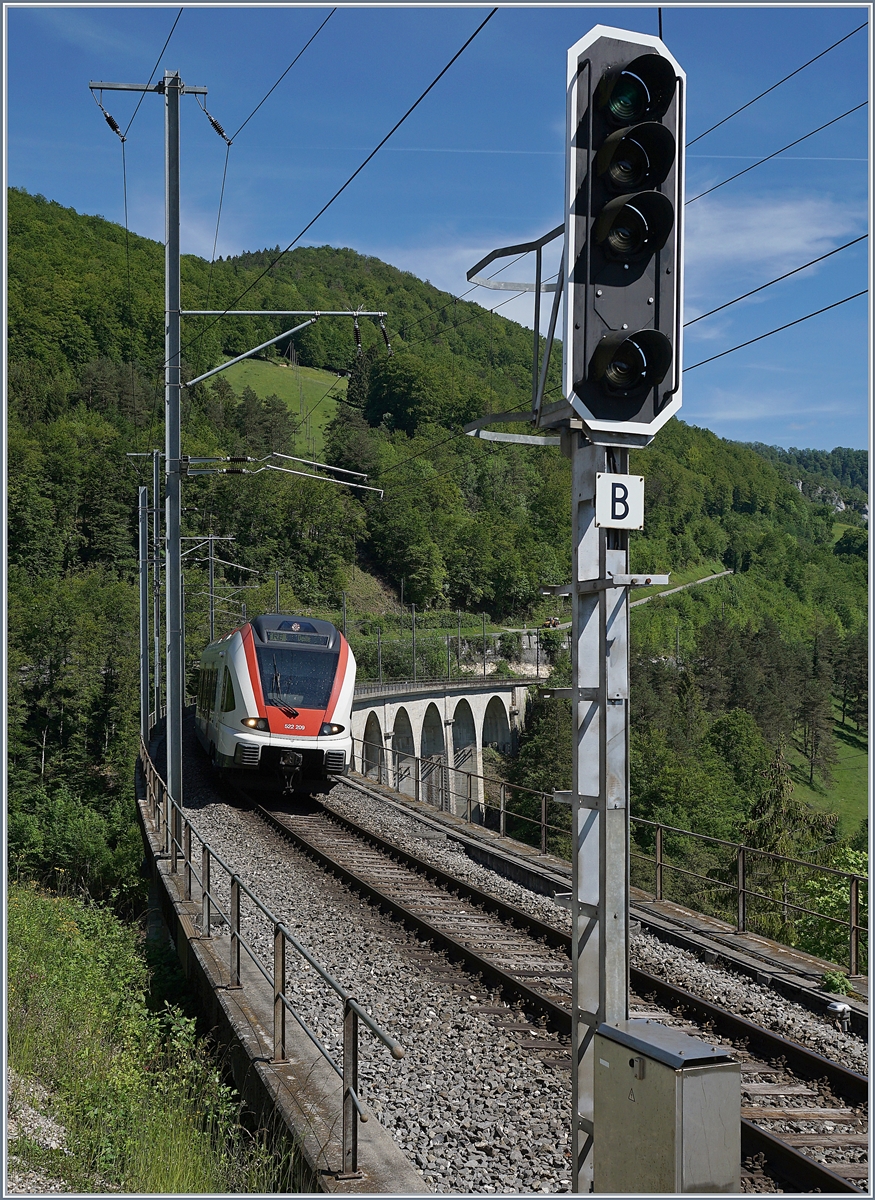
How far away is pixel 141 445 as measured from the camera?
3529 inches

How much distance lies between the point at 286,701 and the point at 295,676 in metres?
0.43

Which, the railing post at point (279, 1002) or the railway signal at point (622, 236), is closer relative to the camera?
the railway signal at point (622, 236)

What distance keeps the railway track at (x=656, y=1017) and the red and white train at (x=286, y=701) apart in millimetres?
3721

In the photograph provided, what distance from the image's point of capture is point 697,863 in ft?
190

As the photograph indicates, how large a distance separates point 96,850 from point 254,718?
98.9ft

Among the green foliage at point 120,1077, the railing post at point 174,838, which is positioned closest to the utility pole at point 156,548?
the railing post at point 174,838

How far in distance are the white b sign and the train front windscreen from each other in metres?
13.1

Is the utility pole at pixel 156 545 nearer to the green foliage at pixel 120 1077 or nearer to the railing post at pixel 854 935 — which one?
the green foliage at pixel 120 1077

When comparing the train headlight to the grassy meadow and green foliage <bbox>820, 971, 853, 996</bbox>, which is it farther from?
the grassy meadow

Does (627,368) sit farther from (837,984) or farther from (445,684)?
(445,684)

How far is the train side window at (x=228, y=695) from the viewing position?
56.0ft

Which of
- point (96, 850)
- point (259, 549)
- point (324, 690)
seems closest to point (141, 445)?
point (259, 549)

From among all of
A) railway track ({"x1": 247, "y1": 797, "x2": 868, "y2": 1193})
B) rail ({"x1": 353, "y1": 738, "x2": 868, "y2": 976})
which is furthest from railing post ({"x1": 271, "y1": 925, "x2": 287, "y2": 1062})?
rail ({"x1": 353, "y1": 738, "x2": 868, "y2": 976})

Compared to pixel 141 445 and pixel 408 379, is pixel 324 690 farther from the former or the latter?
pixel 408 379
